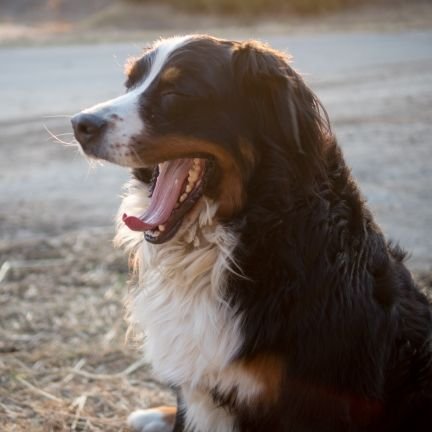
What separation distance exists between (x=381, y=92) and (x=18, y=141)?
6414 millimetres

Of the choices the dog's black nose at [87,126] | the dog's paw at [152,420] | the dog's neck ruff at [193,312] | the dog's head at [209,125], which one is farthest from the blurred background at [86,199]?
the dog's black nose at [87,126]

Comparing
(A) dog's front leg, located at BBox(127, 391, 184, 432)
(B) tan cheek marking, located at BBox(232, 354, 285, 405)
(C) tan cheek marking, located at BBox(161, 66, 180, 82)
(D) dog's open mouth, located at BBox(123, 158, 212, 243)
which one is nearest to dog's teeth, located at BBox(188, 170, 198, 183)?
(D) dog's open mouth, located at BBox(123, 158, 212, 243)

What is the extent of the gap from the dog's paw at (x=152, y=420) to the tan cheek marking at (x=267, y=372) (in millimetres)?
930

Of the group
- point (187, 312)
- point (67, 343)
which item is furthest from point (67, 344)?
point (187, 312)

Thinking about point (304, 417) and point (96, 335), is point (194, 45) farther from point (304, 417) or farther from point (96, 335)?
point (96, 335)

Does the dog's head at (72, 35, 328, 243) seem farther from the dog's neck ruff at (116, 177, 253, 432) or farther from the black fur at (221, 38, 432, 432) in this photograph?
the dog's neck ruff at (116, 177, 253, 432)

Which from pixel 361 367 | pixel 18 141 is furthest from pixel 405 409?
pixel 18 141

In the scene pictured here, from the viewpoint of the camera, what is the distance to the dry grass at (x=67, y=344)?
4074 millimetres

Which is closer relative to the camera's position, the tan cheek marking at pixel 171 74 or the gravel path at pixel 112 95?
the tan cheek marking at pixel 171 74

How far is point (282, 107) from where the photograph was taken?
3.07 m

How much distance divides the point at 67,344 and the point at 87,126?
6.82 ft

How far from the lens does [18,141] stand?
10.0m

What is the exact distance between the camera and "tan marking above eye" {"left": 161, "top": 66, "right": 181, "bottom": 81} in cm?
320

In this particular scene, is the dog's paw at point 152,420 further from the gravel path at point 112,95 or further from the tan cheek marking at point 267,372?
the gravel path at point 112,95
